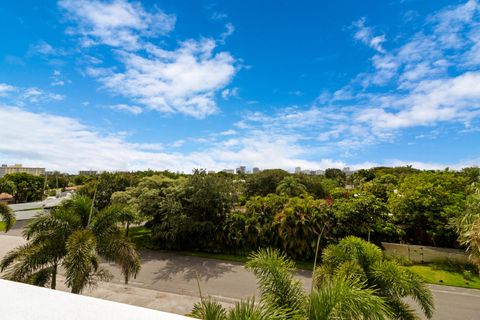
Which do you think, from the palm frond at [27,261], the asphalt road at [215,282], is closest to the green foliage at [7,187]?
the asphalt road at [215,282]

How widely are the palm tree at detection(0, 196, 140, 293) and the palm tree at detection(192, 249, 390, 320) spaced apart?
4.35m

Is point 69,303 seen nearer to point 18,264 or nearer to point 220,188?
point 18,264

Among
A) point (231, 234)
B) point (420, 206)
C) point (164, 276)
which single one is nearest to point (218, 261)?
point (231, 234)

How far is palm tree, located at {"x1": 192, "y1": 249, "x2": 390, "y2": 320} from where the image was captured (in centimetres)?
306

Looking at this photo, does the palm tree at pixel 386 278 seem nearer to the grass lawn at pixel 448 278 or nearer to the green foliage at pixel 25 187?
the grass lawn at pixel 448 278

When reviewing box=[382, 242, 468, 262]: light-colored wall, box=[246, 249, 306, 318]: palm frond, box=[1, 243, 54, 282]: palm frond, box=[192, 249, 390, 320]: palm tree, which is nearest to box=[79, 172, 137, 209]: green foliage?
box=[1, 243, 54, 282]: palm frond

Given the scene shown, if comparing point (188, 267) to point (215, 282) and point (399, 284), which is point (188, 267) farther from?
point (399, 284)

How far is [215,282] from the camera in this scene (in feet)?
39.4

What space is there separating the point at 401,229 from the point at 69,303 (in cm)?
1752

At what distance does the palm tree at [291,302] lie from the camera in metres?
3.06

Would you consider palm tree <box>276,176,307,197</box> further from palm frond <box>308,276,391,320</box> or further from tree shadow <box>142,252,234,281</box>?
palm frond <box>308,276,391,320</box>

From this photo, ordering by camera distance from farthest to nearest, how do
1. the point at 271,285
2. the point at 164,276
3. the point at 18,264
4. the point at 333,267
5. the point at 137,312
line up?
1. the point at 164,276
2. the point at 18,264
3. the point at 333,267
4. the point at 271,285
5. the point at 137,312

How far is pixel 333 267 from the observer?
6457 mm

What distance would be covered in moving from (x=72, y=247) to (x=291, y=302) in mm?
5883
